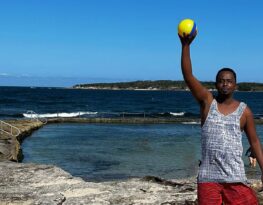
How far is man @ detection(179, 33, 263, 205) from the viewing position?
3.89 metres

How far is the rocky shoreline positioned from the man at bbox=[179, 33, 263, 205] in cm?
303

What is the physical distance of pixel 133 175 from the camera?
16.5 m

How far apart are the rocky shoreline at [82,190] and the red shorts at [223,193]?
298 centimetres

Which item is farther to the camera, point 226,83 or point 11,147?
point 11,147

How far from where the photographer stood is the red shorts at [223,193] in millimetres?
3953

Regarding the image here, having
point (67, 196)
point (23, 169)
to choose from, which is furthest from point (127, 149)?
point (67, 196)

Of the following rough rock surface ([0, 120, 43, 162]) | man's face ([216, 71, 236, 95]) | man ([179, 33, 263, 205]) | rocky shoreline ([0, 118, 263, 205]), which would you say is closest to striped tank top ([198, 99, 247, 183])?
man ([179, 33, 263, 205])

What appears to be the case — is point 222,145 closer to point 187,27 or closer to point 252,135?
point 252,135

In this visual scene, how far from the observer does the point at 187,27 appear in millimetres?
3922

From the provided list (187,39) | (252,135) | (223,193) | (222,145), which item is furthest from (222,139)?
(187,39)

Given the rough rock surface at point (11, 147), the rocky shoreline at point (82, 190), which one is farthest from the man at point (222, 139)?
the rough rock surface at point (11, 147)

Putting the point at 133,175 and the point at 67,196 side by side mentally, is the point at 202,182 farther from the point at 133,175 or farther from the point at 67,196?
the point at 133,175

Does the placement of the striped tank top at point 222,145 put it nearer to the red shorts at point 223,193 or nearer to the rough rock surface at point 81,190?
the red shorts at point 223,193

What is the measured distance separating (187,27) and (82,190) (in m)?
4.31
